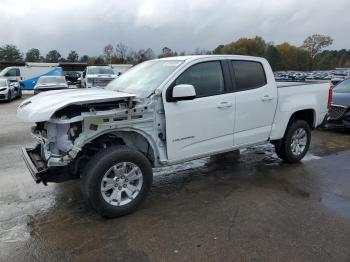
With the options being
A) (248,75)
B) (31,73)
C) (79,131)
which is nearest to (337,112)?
(248,75)

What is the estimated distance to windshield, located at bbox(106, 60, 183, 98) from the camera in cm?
491

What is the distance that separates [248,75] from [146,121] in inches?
81.8

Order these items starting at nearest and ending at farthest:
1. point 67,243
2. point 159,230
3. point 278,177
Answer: point 67,243, point 159,230, point 278,177

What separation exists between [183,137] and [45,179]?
1795 millimetres

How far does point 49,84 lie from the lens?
70.2 feet

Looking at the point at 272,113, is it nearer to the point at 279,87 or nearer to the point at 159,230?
the point at 279,87

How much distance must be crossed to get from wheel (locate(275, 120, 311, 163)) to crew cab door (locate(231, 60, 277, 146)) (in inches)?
23.7

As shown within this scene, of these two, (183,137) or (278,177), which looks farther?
(278,177)

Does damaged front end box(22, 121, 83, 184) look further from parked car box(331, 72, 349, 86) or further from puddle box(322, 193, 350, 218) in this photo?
parked car box(331, 72, 349, 86)

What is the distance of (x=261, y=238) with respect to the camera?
3.89 metres

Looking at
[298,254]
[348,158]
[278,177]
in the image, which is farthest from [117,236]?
[348,158]

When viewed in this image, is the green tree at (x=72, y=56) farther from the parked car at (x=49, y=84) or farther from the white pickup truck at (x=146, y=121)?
the white pickup truck at (x=146, y=121)

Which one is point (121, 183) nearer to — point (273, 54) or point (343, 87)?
point (343, 87)

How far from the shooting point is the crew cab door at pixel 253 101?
5.58 m
